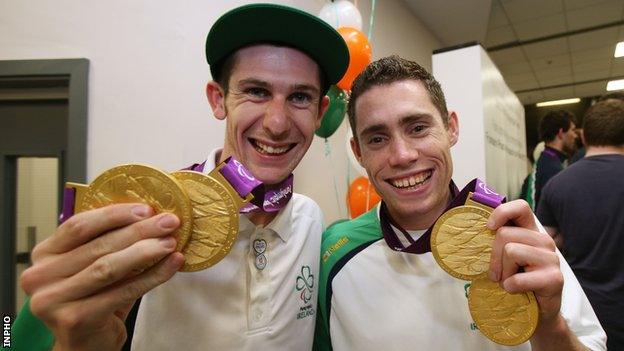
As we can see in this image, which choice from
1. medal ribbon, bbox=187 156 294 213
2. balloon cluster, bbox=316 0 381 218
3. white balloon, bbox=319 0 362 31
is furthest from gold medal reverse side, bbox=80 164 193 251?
white balloon, bbox=319 0 362 31

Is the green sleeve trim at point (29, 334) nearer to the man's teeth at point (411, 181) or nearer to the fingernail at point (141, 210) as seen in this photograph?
the fingernail at point (141, 210)

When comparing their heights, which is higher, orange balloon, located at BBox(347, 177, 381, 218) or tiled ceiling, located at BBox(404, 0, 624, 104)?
tiled ceiling, located at BBox(404, 0, 624, 104)

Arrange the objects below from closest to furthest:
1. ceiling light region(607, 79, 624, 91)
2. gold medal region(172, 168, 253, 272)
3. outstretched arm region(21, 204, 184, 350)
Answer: outstretched arm region(21, 204, 184, 350), gold medal region(172, 168, 253, 272), ceiling light region(607, 79, 624, 91)

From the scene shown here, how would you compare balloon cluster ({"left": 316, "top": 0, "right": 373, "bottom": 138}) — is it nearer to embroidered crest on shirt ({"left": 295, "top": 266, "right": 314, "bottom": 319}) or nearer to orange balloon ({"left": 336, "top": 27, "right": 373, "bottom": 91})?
orange balloon ({"left": 336, "top": 27, "right": 373, "bottom": 91})

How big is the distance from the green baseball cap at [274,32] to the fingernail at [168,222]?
2.02 ft

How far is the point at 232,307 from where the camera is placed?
1002mm

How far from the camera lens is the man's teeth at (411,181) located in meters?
1.14

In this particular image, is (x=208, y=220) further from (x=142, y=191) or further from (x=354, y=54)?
(x=354, y=54)

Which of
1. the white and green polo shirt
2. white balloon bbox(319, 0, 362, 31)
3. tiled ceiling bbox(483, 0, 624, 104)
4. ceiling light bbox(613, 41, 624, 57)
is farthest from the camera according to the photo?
ceiling light bbox(613, 41, 624, 57)

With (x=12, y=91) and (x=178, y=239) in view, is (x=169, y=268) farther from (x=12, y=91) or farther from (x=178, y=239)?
(x=12, y=91)

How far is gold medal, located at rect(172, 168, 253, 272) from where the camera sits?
2.63 ft

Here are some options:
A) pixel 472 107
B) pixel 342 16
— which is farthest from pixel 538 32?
pixel 342 16

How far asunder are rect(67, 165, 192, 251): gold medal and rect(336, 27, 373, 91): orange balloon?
1.81m

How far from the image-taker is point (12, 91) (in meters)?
2.14
